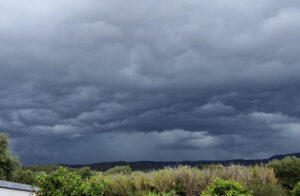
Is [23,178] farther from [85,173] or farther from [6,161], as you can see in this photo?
[85,173]

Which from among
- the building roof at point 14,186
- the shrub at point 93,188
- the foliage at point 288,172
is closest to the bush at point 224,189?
the shrub at point 93,188

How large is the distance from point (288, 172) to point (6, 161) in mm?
28753

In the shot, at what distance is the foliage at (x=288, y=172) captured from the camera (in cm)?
2206

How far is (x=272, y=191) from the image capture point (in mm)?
16484

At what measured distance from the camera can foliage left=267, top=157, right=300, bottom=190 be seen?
869 inches

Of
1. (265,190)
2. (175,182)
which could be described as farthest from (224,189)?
(175,182)

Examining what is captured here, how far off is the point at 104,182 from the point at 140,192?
7.72 ft

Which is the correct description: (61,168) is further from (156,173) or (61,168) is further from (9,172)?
(9,172)

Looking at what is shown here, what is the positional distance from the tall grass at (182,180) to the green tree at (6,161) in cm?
2234

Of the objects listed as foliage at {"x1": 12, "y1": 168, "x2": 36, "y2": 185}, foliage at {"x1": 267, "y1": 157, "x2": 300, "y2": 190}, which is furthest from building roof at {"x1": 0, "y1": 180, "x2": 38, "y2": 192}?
foliage at {"x1": 12, "y1": 168, "x2": 36, "y2": 185}

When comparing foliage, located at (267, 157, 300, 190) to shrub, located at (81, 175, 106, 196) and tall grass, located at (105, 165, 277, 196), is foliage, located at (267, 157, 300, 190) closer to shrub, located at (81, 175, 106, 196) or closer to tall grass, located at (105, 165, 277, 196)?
tall grass, located at (105, 165, 277, 196)

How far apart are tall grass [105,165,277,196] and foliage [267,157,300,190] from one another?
3390 millimetres

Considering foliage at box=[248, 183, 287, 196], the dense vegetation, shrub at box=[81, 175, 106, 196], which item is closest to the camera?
the dense vegetation

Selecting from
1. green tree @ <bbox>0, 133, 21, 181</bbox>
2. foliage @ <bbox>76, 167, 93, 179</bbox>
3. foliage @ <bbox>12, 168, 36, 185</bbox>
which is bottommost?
foliage @ <bbox>12, 168, 36, 185</bbox>
